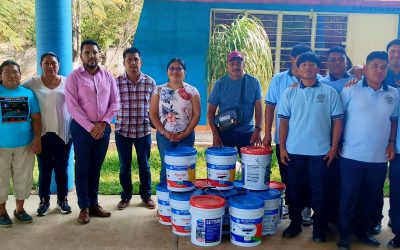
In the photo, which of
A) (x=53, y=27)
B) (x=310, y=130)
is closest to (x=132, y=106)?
(x=53, y=27)

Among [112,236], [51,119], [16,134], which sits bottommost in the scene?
[112,236]

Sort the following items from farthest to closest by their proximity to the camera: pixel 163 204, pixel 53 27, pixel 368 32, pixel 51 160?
pixel 368 32 < pixel 53 27 < pixel 51 160 < pixel 163 204

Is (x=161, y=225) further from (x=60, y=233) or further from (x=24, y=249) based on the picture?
(x=24, y=249)

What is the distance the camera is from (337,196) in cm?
440

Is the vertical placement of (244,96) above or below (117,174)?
above

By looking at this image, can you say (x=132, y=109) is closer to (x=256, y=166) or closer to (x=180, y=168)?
(x=180, y=168)

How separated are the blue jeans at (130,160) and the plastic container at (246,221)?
50.9 inches

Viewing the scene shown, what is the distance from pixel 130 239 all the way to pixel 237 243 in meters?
1.02

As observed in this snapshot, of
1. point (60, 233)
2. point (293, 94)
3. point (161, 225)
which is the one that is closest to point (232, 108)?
point (293, 94)

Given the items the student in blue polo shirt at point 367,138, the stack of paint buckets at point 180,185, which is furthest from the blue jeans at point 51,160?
the student in blue polo shirt at point 367,138

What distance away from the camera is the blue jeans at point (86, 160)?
14.6 feet

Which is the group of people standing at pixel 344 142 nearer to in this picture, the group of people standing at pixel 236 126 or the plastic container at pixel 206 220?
the group of people standing at pixel 236 126

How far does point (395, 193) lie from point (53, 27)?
408 centimetres

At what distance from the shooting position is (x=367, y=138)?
12.7ft
